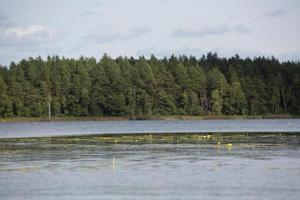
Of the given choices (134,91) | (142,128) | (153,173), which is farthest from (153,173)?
(134,91)

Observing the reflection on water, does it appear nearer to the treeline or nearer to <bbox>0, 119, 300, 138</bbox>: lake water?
<bbox>0, 119, 300, 138</bbox>: lake water

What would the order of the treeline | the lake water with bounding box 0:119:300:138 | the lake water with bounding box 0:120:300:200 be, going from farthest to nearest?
1. the treeline
2. the lake water with bounding box 0:119:300:138
3. the lake water with bounding box 0:120:300:200

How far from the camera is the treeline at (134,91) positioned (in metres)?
178

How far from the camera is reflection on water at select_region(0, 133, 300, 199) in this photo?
1432 inches

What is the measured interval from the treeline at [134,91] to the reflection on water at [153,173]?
112 meters

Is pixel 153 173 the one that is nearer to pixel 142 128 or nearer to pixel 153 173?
pixel 153 173

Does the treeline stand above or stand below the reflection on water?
above

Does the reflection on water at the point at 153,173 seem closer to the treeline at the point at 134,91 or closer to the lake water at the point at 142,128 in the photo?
the lake water at the point at 142,128

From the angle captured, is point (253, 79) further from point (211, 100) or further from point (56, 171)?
point (56, 171)

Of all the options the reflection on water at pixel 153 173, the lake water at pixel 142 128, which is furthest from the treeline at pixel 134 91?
the reflection on water at pixel 153 173

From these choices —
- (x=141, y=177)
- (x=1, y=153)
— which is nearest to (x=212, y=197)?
(x=141, y=177)

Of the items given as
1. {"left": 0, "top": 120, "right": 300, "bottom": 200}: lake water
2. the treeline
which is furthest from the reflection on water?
the treeline

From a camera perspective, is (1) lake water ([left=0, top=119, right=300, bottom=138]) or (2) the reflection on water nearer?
(2) the reflection on water

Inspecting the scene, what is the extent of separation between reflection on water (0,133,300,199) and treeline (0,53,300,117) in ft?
366
